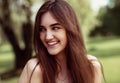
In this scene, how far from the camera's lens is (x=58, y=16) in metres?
2.96

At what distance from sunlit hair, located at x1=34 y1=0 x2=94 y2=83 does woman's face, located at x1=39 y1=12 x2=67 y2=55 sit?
Result: 0.09 feet

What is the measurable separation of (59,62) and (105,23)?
47.2m

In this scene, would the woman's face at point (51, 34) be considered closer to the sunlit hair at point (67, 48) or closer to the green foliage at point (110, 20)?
the sunlit hair at point (67, 48)

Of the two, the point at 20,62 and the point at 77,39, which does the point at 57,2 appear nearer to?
Answer: the point at 77,39

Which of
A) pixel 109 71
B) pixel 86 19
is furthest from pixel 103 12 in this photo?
pixel 109 71

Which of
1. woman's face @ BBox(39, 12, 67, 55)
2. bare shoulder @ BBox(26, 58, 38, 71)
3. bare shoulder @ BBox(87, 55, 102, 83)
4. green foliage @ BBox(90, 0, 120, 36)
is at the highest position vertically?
woman's face @ BBox(39, 12, 67, 55)

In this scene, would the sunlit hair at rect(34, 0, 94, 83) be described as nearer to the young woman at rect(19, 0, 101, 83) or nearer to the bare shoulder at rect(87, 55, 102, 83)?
the young woman at rect(19, 0, 101, 83)

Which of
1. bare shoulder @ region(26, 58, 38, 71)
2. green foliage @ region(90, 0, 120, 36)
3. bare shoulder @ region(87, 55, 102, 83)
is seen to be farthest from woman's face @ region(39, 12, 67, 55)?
green foliage @ region(90, 0, 120, 36)

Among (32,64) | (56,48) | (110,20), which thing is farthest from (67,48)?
(110,20)

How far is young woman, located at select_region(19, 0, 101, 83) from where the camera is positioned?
117 inches

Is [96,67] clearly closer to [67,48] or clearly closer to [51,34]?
[67,48]

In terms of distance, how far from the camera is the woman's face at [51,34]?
2.96m

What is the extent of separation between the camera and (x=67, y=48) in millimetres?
3125

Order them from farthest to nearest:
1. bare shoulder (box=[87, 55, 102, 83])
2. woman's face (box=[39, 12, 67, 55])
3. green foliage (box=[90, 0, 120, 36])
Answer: green foliage (box=[90, 0, 120, 36])
bare shoulder (box=[87, 55, 102, 83])
woman's face (box=[39, 12, 67, 55])
